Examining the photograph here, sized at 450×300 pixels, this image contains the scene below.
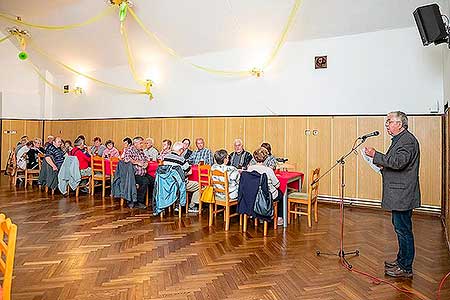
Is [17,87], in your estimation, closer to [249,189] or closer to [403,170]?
[249,189]

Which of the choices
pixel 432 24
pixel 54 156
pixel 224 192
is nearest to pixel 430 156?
pixel 432 24

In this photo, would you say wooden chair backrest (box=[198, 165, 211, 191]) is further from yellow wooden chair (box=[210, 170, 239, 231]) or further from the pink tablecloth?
the pink tablecloth

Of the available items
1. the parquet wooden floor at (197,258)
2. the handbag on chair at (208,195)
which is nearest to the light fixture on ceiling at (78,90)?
the parquet wooden floor at (197,258)

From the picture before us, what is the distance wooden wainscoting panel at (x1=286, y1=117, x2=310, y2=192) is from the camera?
752 centimetres

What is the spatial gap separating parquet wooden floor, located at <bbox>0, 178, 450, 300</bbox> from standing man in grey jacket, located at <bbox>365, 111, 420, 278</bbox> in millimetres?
231

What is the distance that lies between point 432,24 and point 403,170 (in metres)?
1.92

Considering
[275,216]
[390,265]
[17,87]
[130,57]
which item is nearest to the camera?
[390,265]

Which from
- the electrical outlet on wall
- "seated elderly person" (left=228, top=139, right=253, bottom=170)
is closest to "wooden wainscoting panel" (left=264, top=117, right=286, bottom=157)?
"seated elderly person" (left=228, top=139, right=253, bottom=170)

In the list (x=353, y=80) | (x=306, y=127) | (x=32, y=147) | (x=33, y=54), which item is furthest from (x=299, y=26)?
(x=33, y=54)

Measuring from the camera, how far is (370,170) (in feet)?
22.5

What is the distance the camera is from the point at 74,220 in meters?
5.53

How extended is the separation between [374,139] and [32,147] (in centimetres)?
721

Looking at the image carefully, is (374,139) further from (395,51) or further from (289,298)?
(289,298)

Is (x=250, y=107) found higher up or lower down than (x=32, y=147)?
higher up
